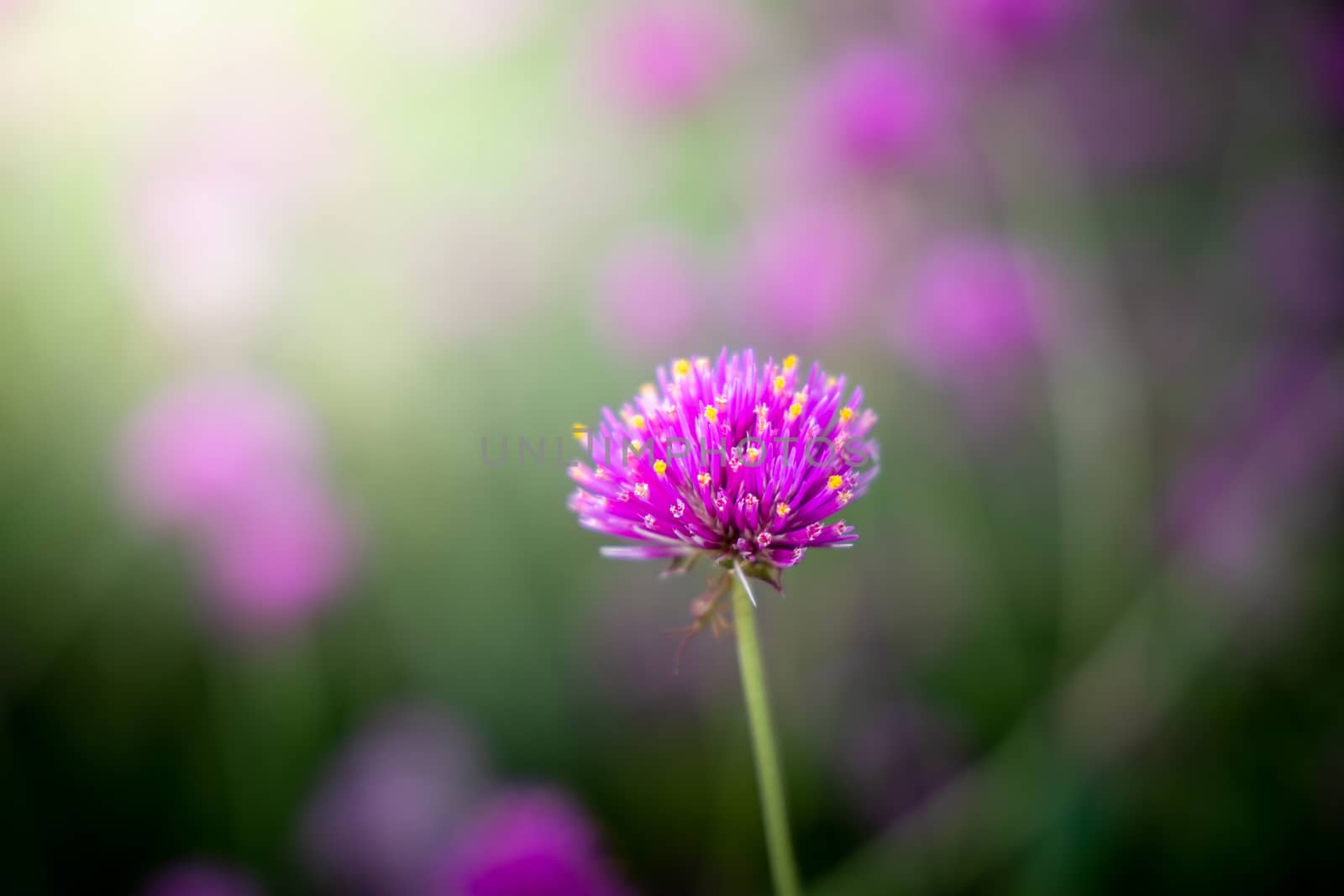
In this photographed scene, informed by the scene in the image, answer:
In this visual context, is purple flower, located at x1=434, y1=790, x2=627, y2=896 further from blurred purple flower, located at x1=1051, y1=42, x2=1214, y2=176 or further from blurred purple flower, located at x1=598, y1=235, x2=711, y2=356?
blurred purple flower, located at x1=1051, y1=42, x2=1214, y2=176

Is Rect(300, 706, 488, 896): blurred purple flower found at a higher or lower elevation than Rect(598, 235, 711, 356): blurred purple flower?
lower

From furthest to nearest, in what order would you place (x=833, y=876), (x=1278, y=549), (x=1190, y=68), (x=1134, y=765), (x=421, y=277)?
(x=1190, y=68)
(x=421, y=277)
(x=1278, y=549)
(x=1134, y=765)
(x=833, y=876)

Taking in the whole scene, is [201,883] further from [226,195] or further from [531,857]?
[226,195]

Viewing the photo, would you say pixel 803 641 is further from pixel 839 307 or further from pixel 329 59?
pixel 329 59

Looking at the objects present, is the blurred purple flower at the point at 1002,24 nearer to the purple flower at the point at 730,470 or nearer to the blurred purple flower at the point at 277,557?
the purple flower at the point at 730,470

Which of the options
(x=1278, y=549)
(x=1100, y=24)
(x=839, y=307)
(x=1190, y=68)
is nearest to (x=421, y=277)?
(x=839, y=307)

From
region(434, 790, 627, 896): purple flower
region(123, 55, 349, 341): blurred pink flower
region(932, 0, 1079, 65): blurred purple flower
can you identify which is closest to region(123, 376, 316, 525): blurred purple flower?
region(123, 55, 349, 341): blurred pink flower

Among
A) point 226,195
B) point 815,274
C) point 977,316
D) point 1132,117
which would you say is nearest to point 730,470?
point 815,274
